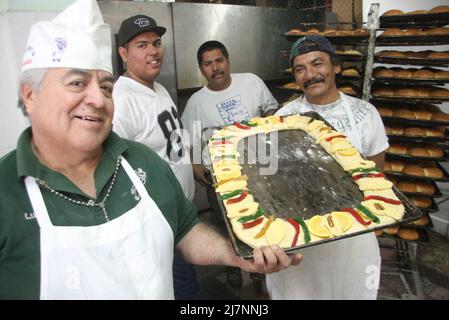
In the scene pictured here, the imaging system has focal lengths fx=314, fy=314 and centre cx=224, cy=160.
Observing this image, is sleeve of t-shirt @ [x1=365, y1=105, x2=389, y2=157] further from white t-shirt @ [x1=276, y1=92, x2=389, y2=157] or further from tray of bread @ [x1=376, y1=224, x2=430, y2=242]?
tray of bread @ [x1=376, y1=224, x2=430, y2=242]

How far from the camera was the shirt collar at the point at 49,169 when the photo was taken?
120 centimetres

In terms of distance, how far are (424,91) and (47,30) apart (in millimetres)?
3192

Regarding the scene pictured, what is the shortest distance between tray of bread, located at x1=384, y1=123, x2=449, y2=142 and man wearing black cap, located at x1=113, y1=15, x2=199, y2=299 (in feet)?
6.98

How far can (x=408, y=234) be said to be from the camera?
3.28 meters

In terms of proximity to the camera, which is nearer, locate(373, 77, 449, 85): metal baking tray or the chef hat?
the chef hat

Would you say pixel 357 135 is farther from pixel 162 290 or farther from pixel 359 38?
pixel 162 290

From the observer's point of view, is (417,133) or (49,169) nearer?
(49,169)

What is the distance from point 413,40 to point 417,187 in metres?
1.44

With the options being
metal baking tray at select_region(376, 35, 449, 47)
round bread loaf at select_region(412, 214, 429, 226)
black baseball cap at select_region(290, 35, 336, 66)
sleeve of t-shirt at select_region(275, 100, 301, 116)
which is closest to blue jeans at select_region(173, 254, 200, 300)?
sleeve of t-shirt at select_region(275, 100, 301, 116)

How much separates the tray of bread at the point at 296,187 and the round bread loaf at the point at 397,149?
133 centimetres

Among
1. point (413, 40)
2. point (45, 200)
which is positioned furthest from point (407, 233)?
point (45, 200)

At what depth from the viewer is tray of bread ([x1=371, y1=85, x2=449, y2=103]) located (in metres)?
2.96

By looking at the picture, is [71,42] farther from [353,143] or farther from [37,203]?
[353,143]
